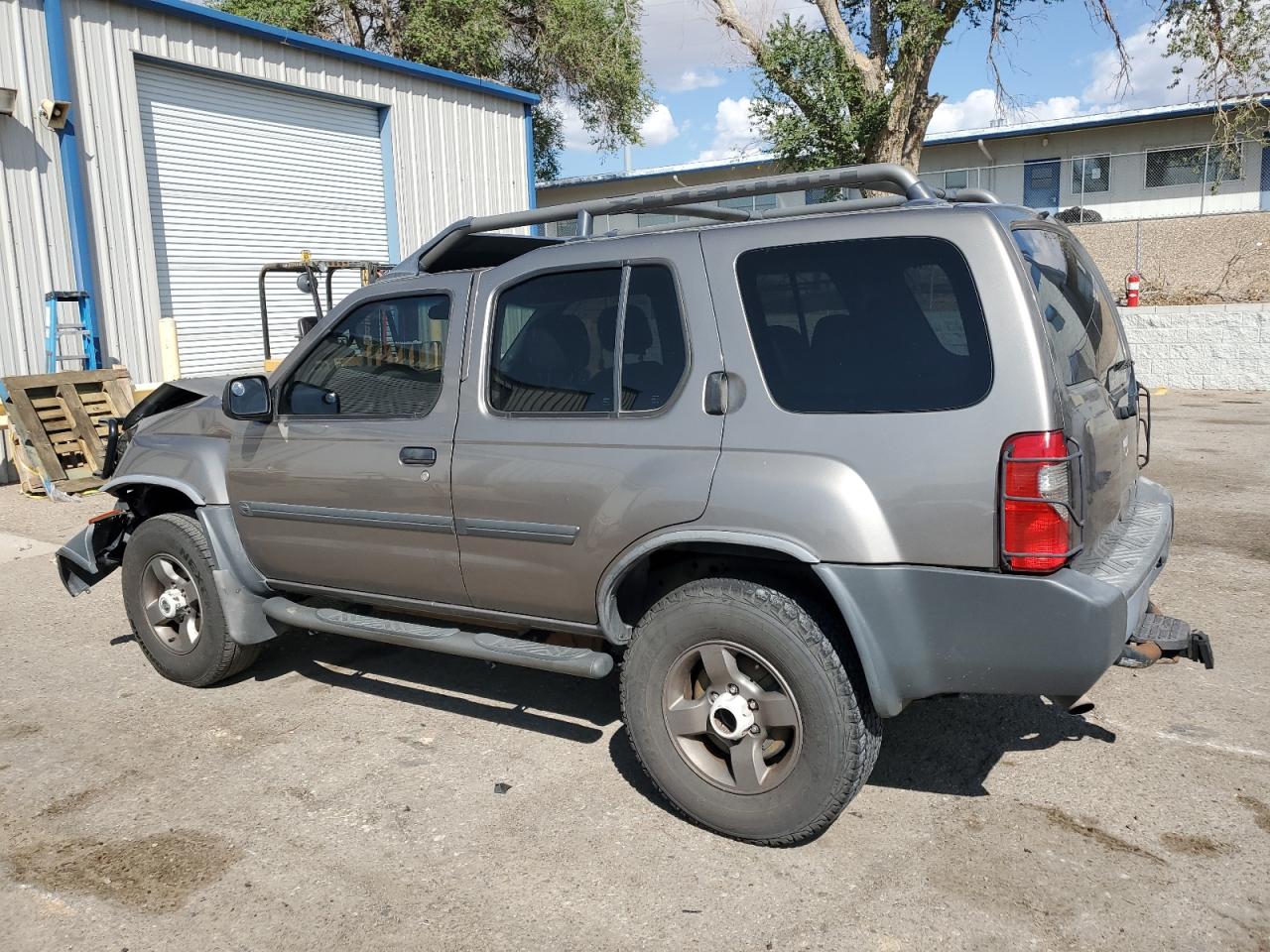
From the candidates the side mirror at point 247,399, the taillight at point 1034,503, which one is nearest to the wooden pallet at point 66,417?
the side mirror at point 247,399

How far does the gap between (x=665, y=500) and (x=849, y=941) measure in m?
1.41

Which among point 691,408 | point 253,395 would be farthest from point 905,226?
point 253,395

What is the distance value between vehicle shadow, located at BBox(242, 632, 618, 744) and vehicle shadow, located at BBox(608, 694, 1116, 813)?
322 mm

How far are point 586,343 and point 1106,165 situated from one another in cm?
2921

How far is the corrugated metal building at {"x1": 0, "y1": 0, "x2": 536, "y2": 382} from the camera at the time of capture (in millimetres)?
11516

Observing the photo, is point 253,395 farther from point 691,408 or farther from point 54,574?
point 54,574

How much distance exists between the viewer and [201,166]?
45.4 ft

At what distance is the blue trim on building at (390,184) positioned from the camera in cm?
1630

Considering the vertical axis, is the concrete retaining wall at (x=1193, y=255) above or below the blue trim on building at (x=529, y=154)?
below

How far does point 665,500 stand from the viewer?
3.48m

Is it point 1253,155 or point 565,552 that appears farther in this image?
point 1253,155

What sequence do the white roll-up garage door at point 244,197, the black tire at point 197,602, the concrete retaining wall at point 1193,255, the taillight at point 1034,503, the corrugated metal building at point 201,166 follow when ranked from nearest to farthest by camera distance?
1. the taillight at point 1034,503
2. the black tire at point 197,602
3. the corrugated metal building at point 201,166
4. the white roll-up garage door at point 244,197
5. the concrete retaining wall at point 1193,255

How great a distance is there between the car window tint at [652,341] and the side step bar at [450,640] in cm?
95

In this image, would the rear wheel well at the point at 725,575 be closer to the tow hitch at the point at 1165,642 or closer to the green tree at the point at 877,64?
the tow hitch at the point at 1165,642
